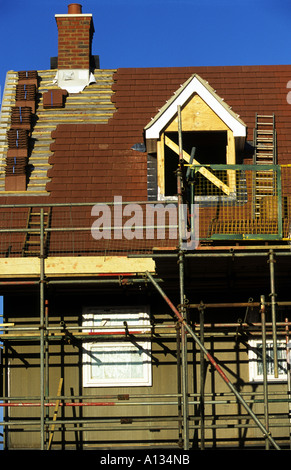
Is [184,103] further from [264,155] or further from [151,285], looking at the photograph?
[151,285]

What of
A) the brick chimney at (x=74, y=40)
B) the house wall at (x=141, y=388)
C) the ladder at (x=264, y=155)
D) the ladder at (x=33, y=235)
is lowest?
the house wall at (x=141, y=388)

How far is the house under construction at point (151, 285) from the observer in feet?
58.7

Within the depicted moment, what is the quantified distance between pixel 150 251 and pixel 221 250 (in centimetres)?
243

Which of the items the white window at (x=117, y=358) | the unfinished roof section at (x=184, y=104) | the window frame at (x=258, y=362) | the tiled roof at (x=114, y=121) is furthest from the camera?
the tiled roof at (x=114, y=121)

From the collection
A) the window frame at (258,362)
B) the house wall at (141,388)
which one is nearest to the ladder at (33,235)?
the house wall at (141,388)

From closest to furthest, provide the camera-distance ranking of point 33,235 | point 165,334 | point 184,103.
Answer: point 165,334 → point 33,235 → point 184,103

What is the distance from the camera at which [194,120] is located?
20344mm

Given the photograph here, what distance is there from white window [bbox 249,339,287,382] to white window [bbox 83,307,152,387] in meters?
1.97

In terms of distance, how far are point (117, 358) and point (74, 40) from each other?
8.97 metres

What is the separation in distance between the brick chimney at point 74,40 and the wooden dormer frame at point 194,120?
14.6 feet

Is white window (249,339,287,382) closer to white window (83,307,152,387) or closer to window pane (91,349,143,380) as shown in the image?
white window (83,307,152,387)

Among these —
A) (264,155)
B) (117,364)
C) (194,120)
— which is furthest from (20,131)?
(117,364)

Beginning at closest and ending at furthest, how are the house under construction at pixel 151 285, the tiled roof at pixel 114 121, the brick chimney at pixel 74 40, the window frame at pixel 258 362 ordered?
the house under construction at pixel 151 285 < the window frame at pixel 258 362 < the tiled roof at pixel 114 121 < the brick chimney at pixel 74 40

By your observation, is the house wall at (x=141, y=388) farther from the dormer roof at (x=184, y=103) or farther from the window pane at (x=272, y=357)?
the dormer roof at (x=184, y=103)
